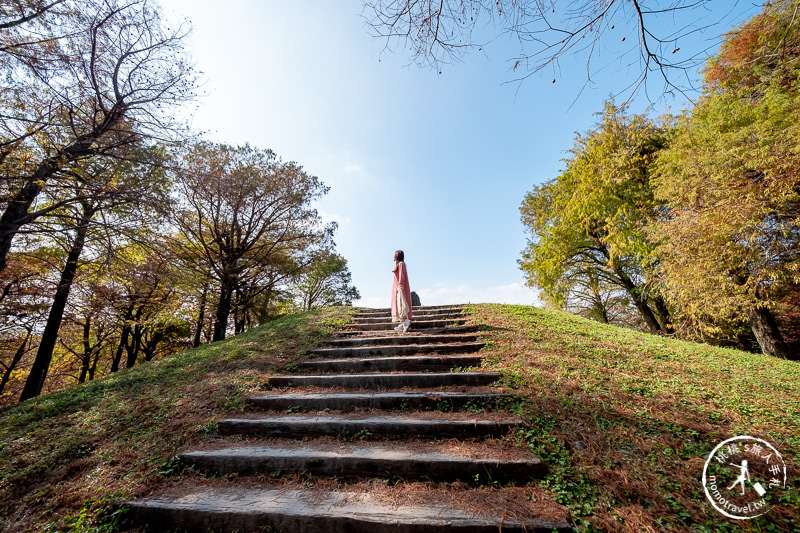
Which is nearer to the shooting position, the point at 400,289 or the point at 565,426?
the point at 565,426

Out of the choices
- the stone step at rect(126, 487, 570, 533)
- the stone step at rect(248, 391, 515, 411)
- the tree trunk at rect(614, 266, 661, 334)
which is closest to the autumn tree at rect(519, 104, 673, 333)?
the tree trunk at rect(614, 266, 661, 334)

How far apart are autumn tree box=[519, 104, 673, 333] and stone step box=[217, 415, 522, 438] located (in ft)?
33.4

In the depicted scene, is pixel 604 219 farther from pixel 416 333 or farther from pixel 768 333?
pixel 416 333

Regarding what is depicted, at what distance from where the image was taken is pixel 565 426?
8.92ft

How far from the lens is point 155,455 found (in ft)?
8.95

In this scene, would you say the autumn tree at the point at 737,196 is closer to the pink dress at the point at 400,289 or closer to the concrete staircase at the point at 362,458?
the pink dress at the point at 400,289

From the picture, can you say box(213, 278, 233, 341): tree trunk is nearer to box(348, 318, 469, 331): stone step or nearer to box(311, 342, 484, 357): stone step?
box(348, 318, 469, 331): stone step

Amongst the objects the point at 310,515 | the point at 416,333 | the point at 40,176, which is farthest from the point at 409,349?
the point at 40,176

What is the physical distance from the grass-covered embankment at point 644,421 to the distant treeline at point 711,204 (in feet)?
11.5

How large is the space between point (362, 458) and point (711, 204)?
10176 millimetres

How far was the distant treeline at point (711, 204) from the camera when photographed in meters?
5.91

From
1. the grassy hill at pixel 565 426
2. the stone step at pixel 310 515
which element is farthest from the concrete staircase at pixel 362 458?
the grassy hill at pixel 565 426

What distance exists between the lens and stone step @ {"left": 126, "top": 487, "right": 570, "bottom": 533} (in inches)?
72.8

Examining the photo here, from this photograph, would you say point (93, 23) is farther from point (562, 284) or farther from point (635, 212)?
point (562, 284)
